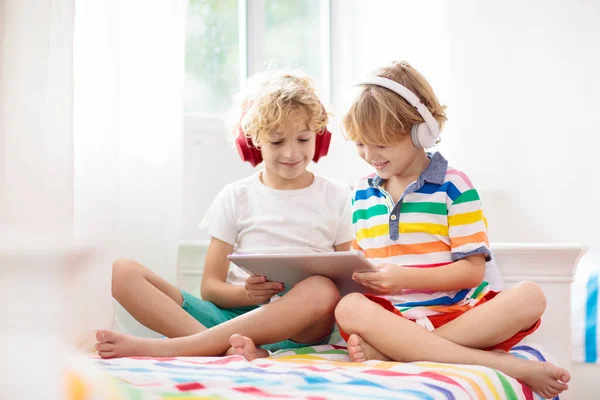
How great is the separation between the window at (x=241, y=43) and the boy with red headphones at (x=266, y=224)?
67cm

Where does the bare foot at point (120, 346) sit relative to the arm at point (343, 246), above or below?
below

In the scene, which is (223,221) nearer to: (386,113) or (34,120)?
(386,113)

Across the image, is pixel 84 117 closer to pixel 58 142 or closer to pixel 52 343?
pixel 58 142

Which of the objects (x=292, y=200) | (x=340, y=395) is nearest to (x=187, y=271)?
(x=292, y=200)

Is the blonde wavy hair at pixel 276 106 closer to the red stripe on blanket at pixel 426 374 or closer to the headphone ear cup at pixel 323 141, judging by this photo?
the headphone ear cup at pixel 323 141

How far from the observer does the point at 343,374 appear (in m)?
0.96

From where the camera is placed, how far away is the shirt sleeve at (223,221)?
5.52 feet

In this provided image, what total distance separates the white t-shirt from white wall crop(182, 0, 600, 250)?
1.74 feet

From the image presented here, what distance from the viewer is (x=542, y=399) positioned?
3.99ft

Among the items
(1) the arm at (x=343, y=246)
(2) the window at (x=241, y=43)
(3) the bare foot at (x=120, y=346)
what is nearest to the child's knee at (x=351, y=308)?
(3) the bare foot at (x=120, y=346)

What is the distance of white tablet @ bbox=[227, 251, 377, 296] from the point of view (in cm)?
119

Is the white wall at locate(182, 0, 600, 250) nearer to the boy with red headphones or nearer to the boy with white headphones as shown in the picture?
the boy with red headphones

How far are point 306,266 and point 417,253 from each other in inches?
9.9

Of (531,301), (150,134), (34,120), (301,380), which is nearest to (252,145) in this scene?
(150,134)
